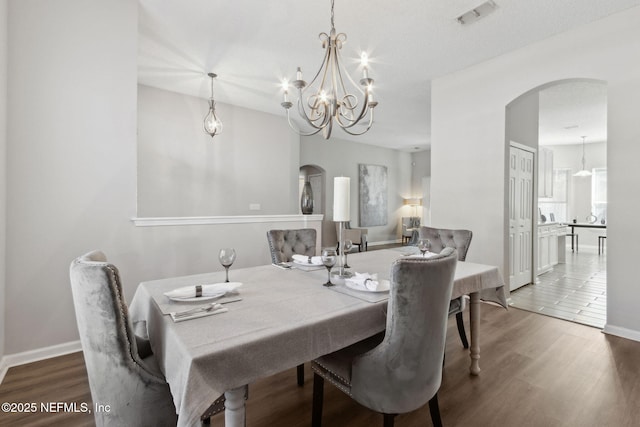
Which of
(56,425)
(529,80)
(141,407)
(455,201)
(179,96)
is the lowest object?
(56,425)

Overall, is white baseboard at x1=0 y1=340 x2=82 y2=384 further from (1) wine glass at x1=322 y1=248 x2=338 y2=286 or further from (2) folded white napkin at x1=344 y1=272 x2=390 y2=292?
(2) folded white napkin at x1=344 y1=272 x2=390 y2=292

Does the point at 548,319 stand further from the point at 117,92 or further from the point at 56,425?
the point at 117,92

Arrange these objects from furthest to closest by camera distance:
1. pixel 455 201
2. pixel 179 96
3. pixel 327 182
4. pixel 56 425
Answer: pixel 327 182
pixel 179 96
pixel 455 201
pixel 56 425

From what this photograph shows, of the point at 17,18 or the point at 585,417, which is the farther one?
the point at 17,18

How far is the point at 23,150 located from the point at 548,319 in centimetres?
480

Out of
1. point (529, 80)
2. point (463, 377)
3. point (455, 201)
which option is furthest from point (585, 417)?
point (529, 80)

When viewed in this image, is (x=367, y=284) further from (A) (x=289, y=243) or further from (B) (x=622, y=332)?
(B) (x=622, y=332)

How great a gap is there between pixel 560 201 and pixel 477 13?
25.6 ft

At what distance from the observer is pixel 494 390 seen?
74.9 inches

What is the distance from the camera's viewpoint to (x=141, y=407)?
1102mm

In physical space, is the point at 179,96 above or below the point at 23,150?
above

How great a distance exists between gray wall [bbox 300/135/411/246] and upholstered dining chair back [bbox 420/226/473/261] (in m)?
4.86

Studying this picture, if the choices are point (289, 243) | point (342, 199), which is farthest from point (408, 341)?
point (289, 243)

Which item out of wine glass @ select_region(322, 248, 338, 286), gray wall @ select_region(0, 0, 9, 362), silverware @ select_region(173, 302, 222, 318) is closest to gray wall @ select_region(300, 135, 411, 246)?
gray wall @ select_region(0, 0, 9, 362)
